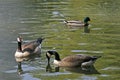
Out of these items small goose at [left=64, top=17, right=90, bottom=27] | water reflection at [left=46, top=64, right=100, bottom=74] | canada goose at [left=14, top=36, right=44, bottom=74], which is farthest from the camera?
small goose at [left=64, top=17, right=90, bottom=27]

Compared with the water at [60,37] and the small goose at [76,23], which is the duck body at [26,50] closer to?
the water at [60,37]

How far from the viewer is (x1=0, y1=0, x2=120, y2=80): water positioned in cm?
1706

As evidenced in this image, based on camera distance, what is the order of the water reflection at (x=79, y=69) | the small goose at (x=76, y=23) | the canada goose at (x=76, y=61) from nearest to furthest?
1. the water reflection at (x=79, y=69)
2. the canada goose at (x=76, y=61)
3. the small goose at (x=76, y=23)

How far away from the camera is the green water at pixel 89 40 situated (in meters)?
16.9

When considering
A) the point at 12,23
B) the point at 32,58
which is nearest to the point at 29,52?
the point at 32,58

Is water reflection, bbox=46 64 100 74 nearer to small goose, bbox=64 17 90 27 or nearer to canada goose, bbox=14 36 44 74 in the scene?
canada goose, bbox=14 36 44 74

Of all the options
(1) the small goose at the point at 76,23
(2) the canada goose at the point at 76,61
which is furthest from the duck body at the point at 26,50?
(1) the small goose at the point at 76,23

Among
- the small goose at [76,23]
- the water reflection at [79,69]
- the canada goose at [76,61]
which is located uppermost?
the small goose at [76,23]

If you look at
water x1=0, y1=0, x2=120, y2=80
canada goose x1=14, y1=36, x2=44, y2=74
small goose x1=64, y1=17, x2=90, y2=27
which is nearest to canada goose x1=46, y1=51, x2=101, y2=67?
water x1=0, y1=0, x2=120, y2=80

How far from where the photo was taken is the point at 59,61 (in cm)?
1856

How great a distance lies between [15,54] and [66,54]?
2.29 meters

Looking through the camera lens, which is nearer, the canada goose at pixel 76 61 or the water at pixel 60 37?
the water at pixel 60 37

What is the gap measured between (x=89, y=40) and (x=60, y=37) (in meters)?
1.76

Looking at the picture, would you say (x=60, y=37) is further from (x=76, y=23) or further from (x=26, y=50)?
(x=76, y=23)
